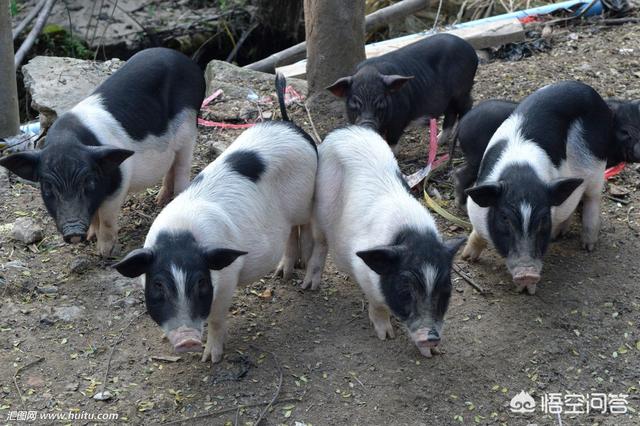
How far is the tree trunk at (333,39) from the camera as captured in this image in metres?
8.34

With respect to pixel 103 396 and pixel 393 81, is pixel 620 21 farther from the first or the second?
pixel 103 396

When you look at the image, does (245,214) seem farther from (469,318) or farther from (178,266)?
(469,318)

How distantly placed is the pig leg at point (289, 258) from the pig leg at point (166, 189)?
1.60m

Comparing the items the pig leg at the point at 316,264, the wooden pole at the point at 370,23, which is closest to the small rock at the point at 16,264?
the pig leg at the point at 316,264

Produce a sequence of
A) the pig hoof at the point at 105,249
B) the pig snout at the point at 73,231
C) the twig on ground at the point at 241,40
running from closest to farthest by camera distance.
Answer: the pig snout at the point at 73,231 → the pig hoof at the point at 105,249 → the twig on ground at the point at 241,40

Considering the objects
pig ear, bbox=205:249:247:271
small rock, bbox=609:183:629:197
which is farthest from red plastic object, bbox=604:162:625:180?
pig ear, bbox=205:249:247:271

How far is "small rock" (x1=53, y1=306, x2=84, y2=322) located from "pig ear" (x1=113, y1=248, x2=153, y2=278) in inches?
45.5

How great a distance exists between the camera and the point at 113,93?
6.88 m

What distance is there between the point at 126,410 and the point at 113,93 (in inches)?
113

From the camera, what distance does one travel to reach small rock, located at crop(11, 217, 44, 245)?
670 cm

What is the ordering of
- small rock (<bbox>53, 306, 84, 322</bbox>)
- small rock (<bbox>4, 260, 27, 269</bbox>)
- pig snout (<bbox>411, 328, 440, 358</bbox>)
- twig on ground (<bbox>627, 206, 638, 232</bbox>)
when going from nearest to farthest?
pig snout (<bbox>411, 328, 440, 358</bbox>) → small rock (<bbox>53, 306, 84, 322</bbox>) → small rock (<bbox>4, 260, 27, 269</bbox>) → twig on ground (<bbox>627, 206, 638, 232</bbox>)

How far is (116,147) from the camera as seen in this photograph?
6.39m

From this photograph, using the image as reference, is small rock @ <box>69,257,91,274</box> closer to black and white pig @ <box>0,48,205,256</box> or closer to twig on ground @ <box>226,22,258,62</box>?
black and white pig @ <box>0,48,205,256</box>

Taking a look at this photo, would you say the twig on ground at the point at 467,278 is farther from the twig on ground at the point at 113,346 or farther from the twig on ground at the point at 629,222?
the twig on ground at the point at 113,346
